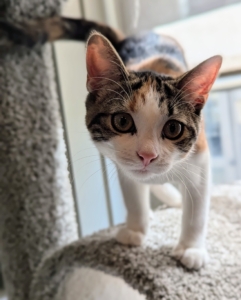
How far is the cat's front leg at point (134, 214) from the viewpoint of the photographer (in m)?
0.76

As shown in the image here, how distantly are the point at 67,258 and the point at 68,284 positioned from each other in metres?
0.07

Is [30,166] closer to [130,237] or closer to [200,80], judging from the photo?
[130,237]

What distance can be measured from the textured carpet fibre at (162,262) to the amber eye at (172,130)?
0.87 feet

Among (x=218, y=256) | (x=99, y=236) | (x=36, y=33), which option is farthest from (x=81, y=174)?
(x=36, y=33)

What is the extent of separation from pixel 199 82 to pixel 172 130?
0.09 m

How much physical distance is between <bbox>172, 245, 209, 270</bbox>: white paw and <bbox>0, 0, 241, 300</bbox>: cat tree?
0.06 meters

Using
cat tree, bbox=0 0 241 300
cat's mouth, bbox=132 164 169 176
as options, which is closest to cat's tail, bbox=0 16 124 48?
cat tree, bbox=0 0 241 300

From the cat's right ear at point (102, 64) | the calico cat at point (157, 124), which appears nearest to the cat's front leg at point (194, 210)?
the calico cat at point (157, 124)

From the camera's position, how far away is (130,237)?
2.50 feet

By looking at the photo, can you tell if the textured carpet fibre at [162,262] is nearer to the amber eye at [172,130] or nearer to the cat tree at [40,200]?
the cat tree at [40,200]

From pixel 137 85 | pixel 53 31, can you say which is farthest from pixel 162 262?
pixel 53 31

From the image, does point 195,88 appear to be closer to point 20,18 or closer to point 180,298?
point 180,298

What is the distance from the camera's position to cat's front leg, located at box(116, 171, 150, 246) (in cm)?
76

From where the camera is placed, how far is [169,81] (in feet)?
1.94
